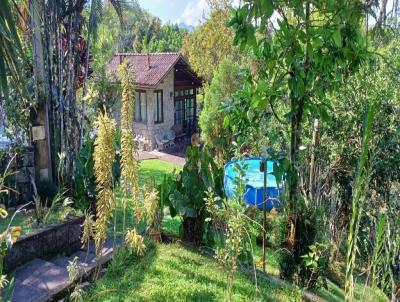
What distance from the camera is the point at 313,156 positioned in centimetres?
480

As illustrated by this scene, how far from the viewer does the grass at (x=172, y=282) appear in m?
3.52

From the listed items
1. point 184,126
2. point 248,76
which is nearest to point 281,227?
point 248,76

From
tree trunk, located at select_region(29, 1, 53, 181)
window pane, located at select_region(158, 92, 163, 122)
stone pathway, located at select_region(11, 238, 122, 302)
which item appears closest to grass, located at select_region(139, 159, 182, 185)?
window pane, located at select_region(158, 92, 163, 122)

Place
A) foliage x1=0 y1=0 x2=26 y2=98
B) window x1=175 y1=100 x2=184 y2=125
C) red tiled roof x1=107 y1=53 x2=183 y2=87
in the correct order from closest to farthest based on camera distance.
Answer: foliage x1=0 y1=0 x2=26 y2=98 → red tiled roof x1=107 y1=53 x2=183 y2=87 → window x1=175 y1=100 x2=184 y2=125

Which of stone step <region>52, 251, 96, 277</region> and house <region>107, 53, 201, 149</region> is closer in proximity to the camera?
stone step <region>52, 251, 96, 277</region>

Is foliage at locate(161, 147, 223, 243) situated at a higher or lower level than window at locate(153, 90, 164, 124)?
lower

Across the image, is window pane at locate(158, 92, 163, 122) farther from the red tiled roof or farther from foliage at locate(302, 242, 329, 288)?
foliage at locate(302, 242, 329, 288)

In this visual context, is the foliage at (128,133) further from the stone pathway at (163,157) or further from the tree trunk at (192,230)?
the stone pathway at (163,157)

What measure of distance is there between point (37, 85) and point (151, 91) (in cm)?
1113

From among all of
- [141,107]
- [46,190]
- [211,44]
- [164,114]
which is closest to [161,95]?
[164,114]

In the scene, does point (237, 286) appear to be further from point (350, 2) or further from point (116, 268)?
point (350, 2)

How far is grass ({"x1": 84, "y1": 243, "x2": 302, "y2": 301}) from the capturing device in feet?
11.5

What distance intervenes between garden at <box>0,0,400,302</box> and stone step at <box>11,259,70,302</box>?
0.02 meters

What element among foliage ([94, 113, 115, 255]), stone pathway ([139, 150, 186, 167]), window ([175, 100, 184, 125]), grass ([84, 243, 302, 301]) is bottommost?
grass ([84, 243, 302, 301])
